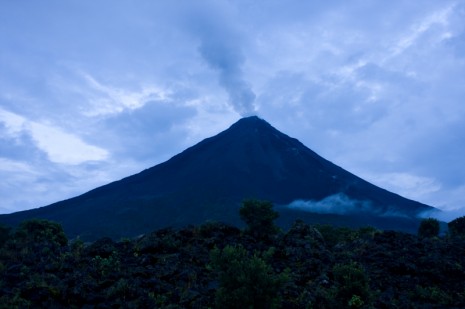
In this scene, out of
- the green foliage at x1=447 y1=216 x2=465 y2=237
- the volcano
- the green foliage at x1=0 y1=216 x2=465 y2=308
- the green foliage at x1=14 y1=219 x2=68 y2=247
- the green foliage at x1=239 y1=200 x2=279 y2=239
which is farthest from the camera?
the volcano

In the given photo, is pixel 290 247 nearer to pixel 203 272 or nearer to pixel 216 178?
pixel 203 272

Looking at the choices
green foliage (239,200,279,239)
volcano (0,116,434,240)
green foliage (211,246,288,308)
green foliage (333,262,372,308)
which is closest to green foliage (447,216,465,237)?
green foliage (239,200,279,239)

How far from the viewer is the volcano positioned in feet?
279

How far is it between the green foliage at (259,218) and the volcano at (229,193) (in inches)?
1910

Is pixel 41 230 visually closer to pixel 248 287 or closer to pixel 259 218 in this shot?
pixel 259 218

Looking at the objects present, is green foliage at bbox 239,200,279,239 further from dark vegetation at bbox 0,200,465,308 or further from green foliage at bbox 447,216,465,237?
green foliage at bbox 447,216,465,237

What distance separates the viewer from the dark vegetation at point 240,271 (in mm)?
11859

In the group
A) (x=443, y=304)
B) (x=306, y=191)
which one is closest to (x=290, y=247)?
(x=443, y=304)

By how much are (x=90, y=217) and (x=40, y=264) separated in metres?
76.3

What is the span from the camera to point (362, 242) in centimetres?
Answer: 2180

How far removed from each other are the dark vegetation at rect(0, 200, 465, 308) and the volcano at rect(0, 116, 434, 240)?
5166 centimetres

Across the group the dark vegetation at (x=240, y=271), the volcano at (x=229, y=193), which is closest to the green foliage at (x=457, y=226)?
the dark vegetation at (x=240, y=271)

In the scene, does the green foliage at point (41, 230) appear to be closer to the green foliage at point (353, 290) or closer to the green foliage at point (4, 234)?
the green foliage at point (4, 234)

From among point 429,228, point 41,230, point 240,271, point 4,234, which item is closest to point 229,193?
point 4,234
